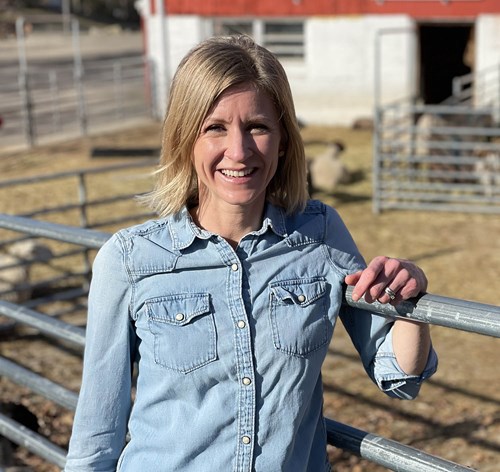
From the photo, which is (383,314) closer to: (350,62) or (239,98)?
(239,98)

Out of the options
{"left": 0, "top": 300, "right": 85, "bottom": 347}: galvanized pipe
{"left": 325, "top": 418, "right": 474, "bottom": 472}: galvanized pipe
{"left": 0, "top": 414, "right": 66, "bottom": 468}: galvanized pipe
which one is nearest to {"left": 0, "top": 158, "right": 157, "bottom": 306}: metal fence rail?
{"left": 0, "top": 300, "right": 85, "bottom": 347}: galvanized pipe

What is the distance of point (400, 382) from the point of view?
6.85 ft

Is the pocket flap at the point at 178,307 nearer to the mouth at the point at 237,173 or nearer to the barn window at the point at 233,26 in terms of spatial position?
the mouth at the point at 237,173

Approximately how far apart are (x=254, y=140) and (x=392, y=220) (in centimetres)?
928

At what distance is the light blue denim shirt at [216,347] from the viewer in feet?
6.50

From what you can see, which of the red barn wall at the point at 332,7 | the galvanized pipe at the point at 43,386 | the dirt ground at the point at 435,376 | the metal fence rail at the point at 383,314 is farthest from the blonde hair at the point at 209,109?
the red barn wall at the point at 332,7

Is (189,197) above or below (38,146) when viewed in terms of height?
above

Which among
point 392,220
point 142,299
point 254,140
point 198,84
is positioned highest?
point 198,84

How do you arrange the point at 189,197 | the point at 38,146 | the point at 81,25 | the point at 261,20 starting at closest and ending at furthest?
the point at 189,197 < the point at 38,146 < the point at 261,20 < the point at 81,25

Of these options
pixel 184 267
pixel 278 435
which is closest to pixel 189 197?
pixel 184 267

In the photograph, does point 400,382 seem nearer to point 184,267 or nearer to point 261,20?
point 184,267

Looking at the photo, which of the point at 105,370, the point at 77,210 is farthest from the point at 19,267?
the point at 105,370

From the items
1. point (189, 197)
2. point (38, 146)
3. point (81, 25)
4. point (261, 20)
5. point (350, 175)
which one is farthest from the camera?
point (81, 25)

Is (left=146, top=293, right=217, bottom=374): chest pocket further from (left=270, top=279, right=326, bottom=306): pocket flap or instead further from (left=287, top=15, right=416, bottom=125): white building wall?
(left=287, top=15, right=416, bottom=125): white building wall
